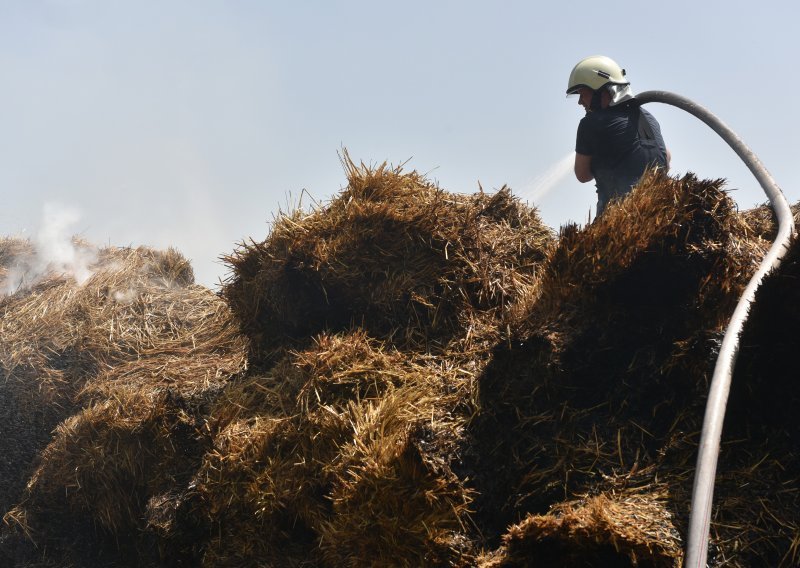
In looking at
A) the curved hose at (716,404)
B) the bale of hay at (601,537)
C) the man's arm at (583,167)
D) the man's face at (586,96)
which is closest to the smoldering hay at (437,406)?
the bale of hay at (601,537)

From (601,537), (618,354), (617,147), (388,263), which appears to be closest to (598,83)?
(617,147)

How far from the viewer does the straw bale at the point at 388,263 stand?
5477 mm

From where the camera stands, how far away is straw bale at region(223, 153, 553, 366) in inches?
216

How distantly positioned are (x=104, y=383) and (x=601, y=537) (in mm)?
4494

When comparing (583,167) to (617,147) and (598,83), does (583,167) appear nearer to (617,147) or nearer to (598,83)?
(617,147)

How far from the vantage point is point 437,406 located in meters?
4.59

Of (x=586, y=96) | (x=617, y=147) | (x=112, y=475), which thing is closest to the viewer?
(x=112, y=475)

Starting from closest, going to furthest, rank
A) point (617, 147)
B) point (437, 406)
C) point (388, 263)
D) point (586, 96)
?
point (437, 406) < point (388, 263) < point (617, 147) < point (586, 96)

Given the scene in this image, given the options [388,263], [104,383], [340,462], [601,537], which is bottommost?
[601,537]

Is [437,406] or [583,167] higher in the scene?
[583,167]

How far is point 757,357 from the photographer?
3.91m

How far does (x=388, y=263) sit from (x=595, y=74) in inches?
92.7

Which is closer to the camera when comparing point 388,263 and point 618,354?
point 618,354


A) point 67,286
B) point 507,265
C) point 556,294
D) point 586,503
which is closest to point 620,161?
point 507,265
